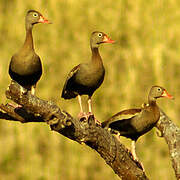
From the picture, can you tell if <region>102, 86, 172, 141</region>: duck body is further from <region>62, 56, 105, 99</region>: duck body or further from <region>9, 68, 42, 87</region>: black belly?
<region>9, 68, 42, 87</region>: black belly

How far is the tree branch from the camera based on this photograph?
4.92 meters

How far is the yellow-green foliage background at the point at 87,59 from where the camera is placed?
392 inches

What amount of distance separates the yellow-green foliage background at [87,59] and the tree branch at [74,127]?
147 inches

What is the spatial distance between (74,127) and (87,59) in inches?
191

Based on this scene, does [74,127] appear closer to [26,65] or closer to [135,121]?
[26,65]

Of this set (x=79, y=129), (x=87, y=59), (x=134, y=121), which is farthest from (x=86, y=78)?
(x=87, y=59)

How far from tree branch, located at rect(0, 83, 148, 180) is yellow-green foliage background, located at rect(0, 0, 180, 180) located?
12.2 ft

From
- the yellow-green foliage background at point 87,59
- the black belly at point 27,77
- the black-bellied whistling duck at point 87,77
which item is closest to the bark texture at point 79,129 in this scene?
the black belly at point 27,77

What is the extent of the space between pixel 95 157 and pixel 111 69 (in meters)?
1.46

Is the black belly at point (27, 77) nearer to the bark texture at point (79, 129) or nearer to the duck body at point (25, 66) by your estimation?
the duck body at point (25, 66)

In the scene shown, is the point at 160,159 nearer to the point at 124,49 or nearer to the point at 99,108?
the point at 99,108

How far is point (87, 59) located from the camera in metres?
10.1

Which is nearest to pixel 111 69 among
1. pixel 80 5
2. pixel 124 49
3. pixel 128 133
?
pixel 124 49

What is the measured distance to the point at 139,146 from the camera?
1010cm
